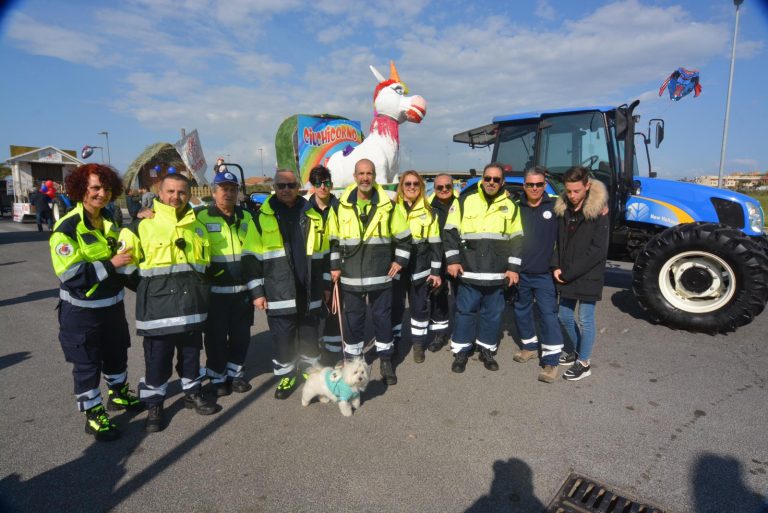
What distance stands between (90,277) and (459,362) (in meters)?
3.06

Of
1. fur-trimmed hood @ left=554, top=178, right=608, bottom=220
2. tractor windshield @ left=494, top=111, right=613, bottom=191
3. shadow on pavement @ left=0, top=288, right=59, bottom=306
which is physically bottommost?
shadow on pavement @ left=0, top=288, right=59, bottom=306

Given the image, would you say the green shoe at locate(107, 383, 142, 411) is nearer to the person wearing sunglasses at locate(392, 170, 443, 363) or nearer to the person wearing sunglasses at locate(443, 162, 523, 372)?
the person wearing sunglasses at locate(392, 170, 443, 363)

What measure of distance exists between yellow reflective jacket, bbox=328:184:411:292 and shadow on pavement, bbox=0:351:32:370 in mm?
3390

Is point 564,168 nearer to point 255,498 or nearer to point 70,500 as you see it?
point 255,498

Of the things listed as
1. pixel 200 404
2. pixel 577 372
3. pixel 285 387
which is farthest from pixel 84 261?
pixel 577 372

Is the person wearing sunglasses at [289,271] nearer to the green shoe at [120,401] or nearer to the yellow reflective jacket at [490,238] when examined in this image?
the green shoe at [120,401]

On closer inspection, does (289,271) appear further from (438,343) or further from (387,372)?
(438,343)

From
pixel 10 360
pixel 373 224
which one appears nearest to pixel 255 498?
pixel 373 224

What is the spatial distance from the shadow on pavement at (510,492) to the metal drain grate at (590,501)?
0.11 metres

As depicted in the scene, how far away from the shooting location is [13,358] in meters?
4.21

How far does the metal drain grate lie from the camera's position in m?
2.20

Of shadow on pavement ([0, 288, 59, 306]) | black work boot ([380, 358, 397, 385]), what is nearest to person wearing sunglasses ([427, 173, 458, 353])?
black work boot ([380, 358, 397, 385])

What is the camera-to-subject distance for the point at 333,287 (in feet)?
12.2

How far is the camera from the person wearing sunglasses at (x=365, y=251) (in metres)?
3.52
